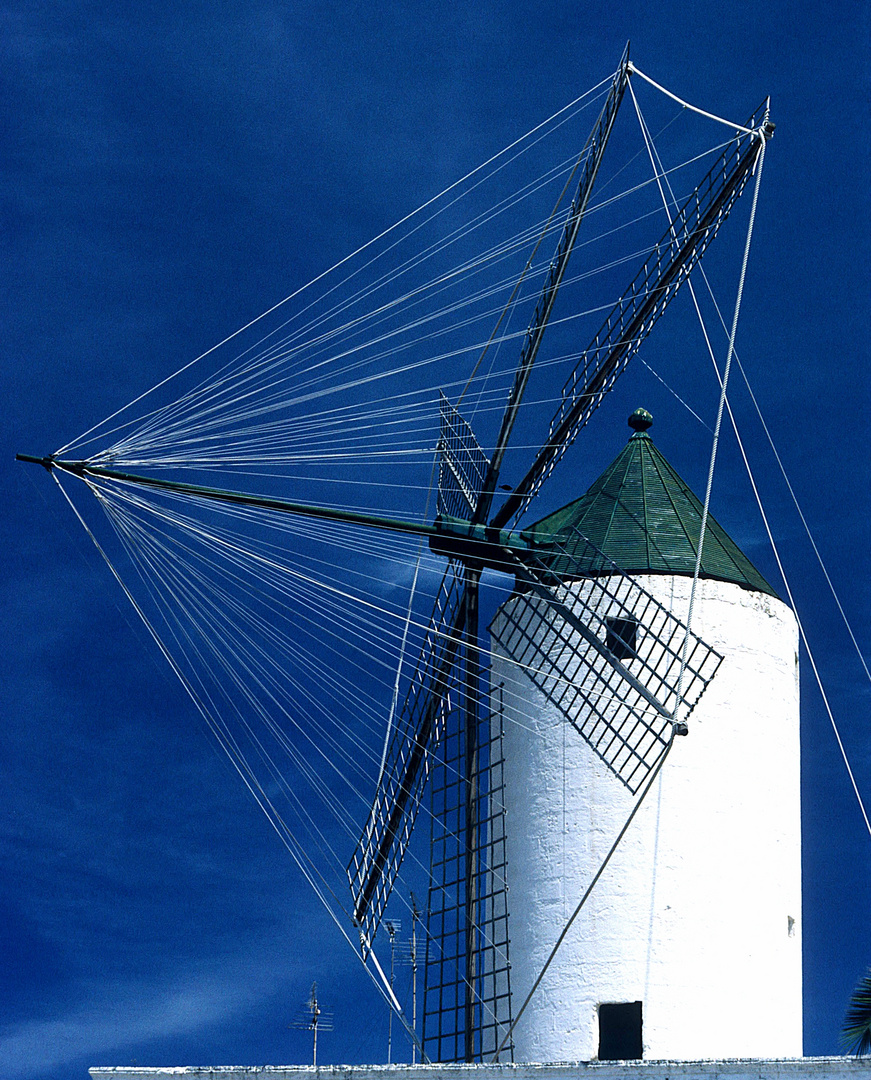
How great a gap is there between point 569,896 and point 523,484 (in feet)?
15.6

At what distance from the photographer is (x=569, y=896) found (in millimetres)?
16484

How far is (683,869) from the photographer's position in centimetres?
1631

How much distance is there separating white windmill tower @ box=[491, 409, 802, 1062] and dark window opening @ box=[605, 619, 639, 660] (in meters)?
0.02

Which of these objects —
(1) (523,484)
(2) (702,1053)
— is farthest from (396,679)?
(2) (702,1053)

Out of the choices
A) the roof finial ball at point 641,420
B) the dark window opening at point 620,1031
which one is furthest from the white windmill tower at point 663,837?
the roof finial ball at point 641,420

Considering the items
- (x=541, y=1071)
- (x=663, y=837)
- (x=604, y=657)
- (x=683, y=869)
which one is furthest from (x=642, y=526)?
(x=541, y=1071)

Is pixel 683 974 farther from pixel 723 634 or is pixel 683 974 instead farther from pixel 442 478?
pixel 442 478

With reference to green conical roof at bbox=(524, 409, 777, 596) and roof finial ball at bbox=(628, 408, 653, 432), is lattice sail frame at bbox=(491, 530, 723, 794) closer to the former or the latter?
green conical roof at bbox=(524, 409, 777, 596)

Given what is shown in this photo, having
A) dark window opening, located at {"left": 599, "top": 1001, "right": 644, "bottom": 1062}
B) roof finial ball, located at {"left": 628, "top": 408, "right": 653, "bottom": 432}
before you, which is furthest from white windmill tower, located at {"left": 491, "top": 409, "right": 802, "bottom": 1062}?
roof finial ball, located at {"left": 628, "top": 408, "right": 653, "bottom": 432}

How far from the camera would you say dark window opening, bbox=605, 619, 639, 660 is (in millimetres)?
17188

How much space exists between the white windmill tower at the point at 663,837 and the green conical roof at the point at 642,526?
0.04 metres

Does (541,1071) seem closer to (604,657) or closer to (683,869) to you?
(683,869)

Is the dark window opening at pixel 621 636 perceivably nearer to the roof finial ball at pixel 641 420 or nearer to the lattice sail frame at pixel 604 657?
the lattice sail frame at pixel 604 657

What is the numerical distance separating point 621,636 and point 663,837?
2138mm
